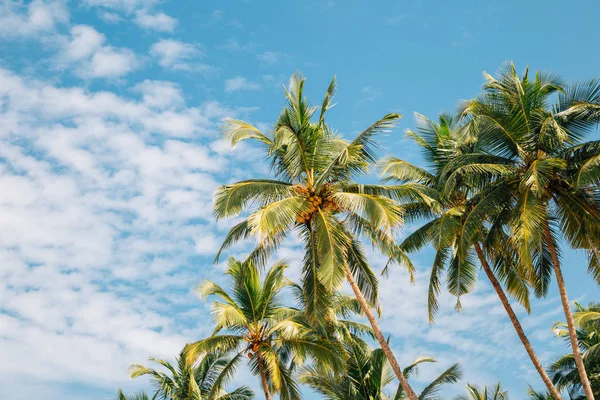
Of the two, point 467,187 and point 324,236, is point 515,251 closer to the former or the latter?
point 467,187

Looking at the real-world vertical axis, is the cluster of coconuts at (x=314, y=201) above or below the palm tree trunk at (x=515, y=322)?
above

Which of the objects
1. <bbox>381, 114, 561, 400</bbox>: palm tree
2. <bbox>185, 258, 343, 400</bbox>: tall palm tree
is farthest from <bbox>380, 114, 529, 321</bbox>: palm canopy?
<bbox>185, 258, 343, 400</bbox>: tall palm tree

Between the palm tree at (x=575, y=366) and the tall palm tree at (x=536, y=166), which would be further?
the palm tree at (x=575, y=366)

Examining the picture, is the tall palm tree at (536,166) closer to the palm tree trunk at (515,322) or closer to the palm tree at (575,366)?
the palm tree trunk at (515,322)

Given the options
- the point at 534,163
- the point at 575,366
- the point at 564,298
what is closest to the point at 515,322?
the point at 564,298

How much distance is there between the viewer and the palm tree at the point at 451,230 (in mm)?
19484

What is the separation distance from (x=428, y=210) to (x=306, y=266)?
5.29 meters

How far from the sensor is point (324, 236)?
56.6 feet

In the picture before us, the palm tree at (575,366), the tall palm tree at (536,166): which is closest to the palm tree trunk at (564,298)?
the tall palm tree at (536,166)

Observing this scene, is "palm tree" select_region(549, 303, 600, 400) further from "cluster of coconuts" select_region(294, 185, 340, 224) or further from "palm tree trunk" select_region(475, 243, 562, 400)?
"cluster of coconuts" select_region(294, 185, 340, 224)

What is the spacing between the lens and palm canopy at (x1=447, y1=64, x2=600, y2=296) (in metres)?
17.2

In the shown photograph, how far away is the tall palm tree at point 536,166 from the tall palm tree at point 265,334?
18.4 feet

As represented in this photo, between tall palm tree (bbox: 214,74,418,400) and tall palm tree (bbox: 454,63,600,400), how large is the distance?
2.43m

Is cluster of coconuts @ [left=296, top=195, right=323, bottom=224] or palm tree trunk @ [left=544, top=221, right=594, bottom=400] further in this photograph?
cluster of coconuts @ [left=296, top=195, right=323, bottom=224]
